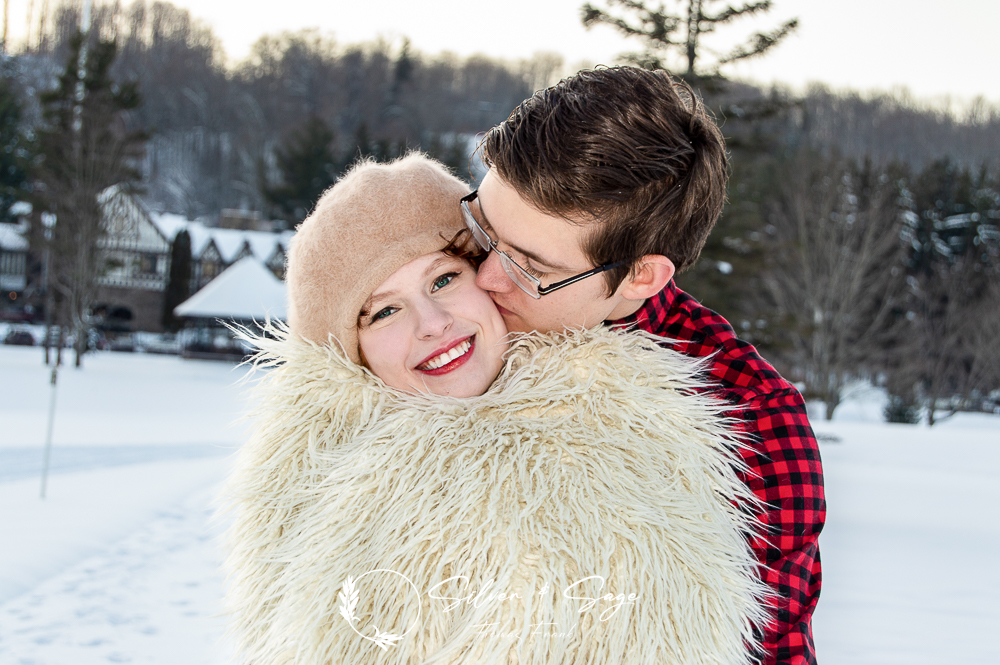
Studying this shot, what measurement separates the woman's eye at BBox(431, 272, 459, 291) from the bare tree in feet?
62.5

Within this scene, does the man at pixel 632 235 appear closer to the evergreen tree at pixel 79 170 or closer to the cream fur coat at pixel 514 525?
the cream fur coat at pixel 514 525

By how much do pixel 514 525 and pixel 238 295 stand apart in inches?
1113

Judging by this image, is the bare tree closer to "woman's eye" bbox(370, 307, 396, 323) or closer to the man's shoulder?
the man's shoulder

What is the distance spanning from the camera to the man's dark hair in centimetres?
158

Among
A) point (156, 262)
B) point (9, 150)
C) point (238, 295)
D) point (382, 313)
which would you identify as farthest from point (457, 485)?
point (156, 262)

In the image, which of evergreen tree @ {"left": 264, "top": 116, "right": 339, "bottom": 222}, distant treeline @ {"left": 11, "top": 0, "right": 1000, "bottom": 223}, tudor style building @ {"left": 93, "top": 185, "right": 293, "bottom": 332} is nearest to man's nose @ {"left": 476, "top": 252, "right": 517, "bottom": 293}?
evergreen tree @ {"left": 264, "top": 116, "right": 339, "bottom": 222}

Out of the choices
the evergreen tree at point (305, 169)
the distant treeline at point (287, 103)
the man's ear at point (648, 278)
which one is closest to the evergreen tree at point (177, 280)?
the evergreen tree at point (305, 169)

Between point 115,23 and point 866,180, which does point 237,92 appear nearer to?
point 115,23

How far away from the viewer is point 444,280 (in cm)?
176

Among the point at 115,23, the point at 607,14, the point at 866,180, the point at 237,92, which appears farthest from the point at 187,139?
the point at 607,14

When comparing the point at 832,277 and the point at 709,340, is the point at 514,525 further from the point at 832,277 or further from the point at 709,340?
the point at 832,277

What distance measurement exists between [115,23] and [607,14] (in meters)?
75.6

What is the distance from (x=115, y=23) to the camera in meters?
71.6

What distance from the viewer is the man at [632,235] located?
59.9 inches
